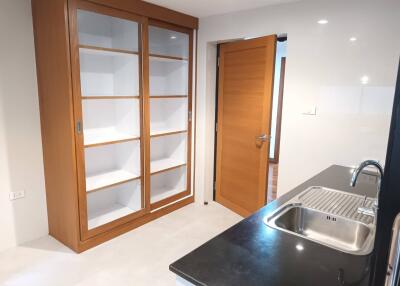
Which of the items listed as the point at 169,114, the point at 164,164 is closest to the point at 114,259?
the point at 164,164

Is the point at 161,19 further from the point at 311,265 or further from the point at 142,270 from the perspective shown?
the point at 311,265

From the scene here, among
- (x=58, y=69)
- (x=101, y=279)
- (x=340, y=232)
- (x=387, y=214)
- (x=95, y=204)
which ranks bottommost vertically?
(x=101, y=279)

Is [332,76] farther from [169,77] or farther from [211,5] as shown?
[169,77]

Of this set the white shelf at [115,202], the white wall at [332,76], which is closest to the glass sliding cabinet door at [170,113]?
the white shelf at [115,202]

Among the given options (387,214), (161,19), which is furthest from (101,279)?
(161,19)

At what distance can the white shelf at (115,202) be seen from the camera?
308cm

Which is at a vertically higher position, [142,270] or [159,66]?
[159,66]

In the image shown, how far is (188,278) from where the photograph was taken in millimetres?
1018

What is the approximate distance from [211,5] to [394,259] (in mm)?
2896

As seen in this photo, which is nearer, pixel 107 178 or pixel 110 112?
pixel 107 178

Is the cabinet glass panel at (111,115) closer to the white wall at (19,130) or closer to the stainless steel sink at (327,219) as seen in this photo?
the white wall at (19,130)

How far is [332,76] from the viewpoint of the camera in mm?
2496

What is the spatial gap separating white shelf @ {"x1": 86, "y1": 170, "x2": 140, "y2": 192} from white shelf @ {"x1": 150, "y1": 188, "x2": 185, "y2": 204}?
0.49 m

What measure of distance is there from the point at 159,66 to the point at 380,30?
2.37 meters
